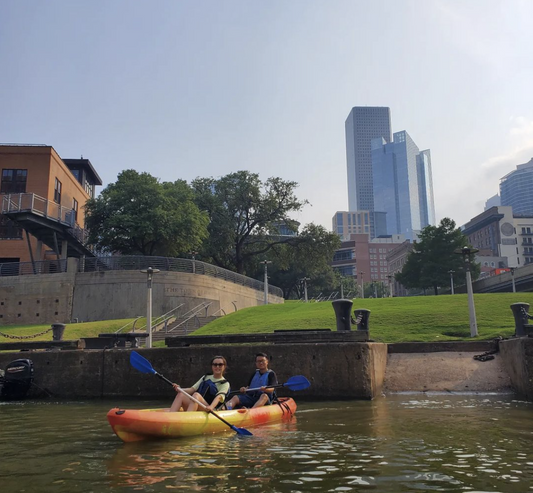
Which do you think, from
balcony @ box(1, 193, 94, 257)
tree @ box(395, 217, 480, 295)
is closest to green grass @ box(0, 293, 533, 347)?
balcony @ box(1, 193, 94, 257)

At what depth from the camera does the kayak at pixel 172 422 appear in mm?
7926

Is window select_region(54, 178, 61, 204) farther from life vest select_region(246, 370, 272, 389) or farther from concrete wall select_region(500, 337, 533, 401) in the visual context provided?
concrete wall select_region(500, 337, 533, 401)

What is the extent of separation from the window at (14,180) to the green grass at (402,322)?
16154mm

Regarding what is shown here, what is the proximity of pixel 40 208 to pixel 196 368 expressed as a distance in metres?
29.6

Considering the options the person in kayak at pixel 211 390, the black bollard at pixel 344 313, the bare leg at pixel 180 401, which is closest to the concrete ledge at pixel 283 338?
the black bollard at pixel 344 313

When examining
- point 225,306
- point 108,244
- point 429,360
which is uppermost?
point 108,244

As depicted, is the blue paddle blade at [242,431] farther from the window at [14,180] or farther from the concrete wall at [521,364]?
the window at [14,180]

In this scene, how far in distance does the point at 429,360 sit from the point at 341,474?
32.7 ft

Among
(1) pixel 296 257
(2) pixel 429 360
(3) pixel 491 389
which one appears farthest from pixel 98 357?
(1) pixel 296 257

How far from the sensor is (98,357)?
14.9 m

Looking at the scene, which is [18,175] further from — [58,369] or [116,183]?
[58,369]

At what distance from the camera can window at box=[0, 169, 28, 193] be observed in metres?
42.4

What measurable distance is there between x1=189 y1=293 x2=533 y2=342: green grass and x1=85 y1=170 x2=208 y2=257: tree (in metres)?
12.5

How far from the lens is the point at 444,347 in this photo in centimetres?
1545
